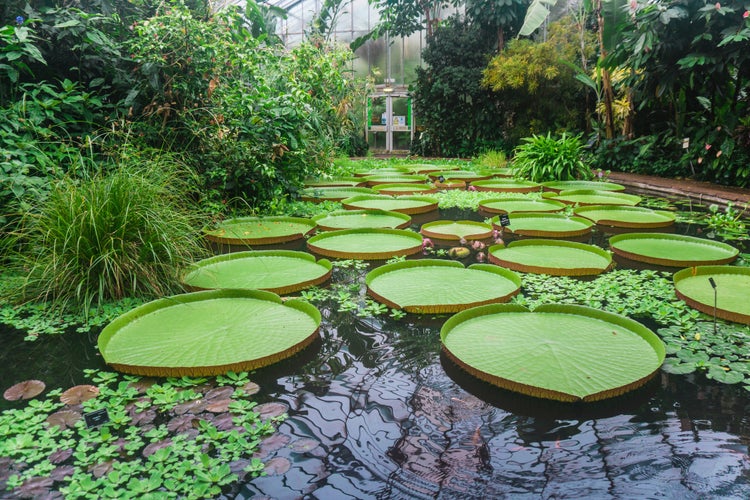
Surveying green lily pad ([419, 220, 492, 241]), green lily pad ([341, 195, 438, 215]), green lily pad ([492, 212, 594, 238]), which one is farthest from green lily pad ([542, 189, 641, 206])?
green lily pad ([419, 220, 492, 241])

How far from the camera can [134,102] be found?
4.58m

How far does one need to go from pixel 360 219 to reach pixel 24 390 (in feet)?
11.2

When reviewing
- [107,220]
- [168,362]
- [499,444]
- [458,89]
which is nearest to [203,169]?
[107,220]

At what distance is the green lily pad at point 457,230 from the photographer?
14.4ft

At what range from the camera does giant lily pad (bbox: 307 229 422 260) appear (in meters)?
3.84

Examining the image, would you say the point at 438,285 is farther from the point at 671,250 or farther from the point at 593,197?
the point at 593,197

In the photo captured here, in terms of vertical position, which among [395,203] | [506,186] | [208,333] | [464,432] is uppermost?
[506,186]

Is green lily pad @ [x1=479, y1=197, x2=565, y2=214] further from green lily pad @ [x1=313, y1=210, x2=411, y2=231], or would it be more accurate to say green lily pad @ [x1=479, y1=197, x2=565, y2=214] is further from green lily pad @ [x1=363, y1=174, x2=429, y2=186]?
green lily pad @ [x1=363, y1=174, x2=429, y2=186]

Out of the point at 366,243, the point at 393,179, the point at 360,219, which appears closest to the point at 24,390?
the point at 366,243

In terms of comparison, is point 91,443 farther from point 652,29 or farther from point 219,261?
point 652,29

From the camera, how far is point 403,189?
6.90 m

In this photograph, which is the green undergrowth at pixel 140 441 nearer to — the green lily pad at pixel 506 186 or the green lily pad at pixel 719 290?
the green lily pad at pixel 719 290

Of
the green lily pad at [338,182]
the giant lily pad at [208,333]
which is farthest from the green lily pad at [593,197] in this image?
the giant lily pad at [208,333]

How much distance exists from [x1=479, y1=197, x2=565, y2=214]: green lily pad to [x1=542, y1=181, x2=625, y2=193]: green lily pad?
3.79 ft
